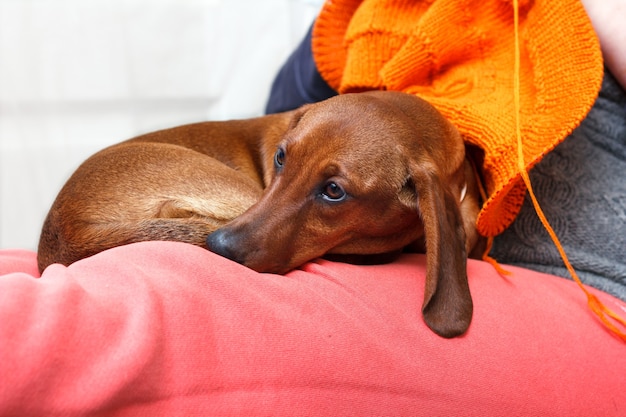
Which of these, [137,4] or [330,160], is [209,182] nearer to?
[330,160]

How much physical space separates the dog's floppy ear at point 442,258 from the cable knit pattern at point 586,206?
0.50m

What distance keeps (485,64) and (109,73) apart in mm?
2053

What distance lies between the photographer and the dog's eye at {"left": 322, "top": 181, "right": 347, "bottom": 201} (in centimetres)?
149

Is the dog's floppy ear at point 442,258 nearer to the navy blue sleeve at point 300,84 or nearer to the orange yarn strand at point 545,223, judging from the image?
the orange yarn strand at point 545,223

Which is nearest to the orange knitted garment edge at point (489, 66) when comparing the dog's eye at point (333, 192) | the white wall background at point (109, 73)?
the dog's eye at point (333, 192)

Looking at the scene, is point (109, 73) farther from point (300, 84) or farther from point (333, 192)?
point (333, 192)

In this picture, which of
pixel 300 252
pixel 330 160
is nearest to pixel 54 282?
pixel 300 252

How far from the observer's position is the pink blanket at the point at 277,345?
0.88m

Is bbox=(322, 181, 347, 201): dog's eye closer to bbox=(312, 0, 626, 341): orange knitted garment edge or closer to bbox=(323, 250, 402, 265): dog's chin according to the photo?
bbox=(323, 250, 402, 265): dog's chin

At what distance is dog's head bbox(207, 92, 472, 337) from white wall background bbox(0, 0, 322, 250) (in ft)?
5.93

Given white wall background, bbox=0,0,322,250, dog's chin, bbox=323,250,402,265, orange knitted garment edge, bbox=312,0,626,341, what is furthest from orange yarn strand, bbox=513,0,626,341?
white wall background, bbox=0,0,322,250

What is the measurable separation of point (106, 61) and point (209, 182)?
1.80m

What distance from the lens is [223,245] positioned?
4.52ft

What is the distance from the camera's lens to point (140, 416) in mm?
911
